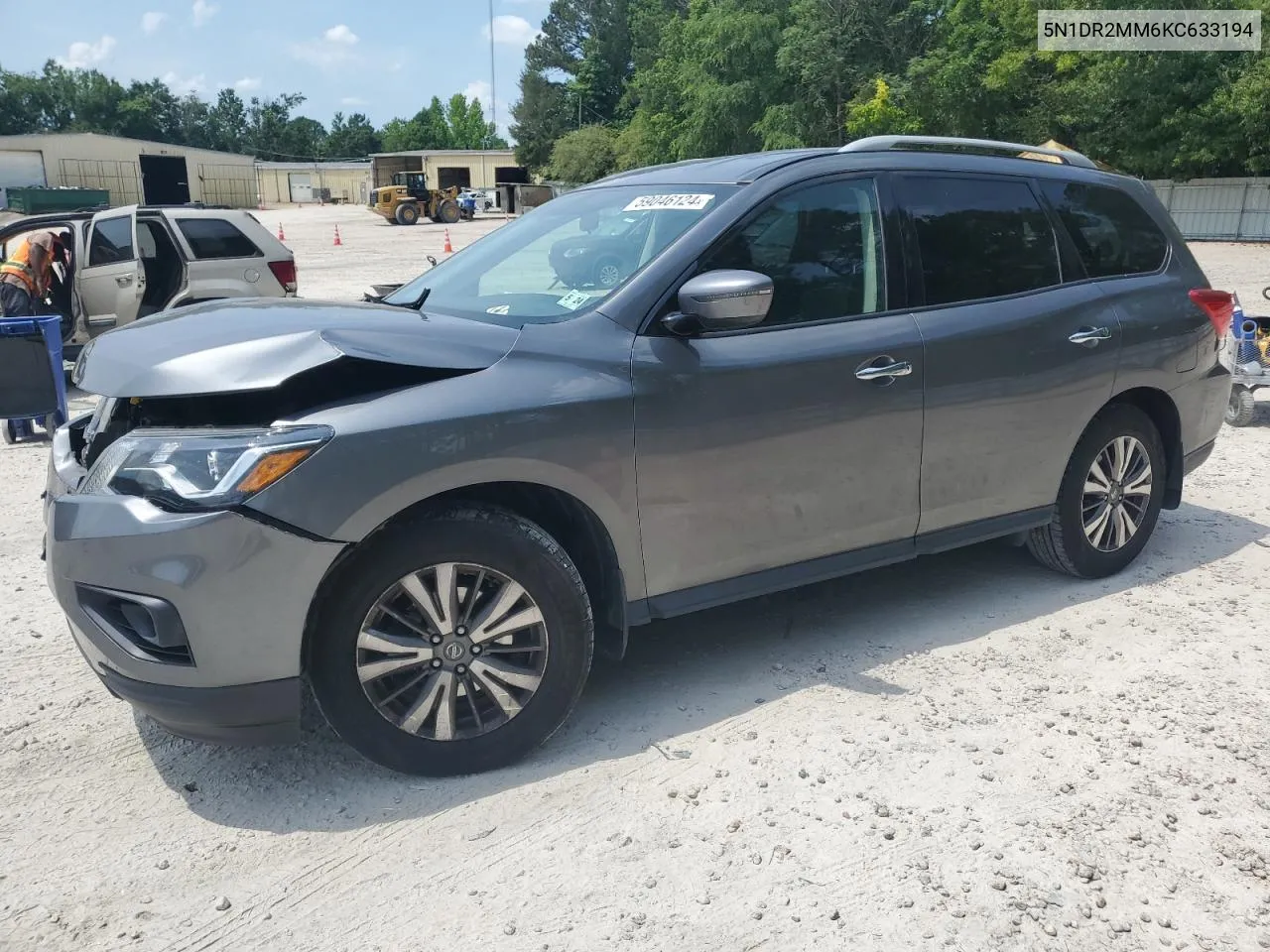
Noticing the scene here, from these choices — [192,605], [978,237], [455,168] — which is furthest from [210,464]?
[455,168]

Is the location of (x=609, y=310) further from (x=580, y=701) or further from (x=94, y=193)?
(x=94, y=193)

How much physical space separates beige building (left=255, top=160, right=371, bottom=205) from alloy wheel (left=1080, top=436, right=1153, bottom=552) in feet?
305

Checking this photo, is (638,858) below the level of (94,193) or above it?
below

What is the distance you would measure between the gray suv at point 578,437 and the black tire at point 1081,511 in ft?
0.06

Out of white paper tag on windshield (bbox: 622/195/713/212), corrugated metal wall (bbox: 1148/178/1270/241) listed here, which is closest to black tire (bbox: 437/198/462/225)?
corrugated metal wall (bbox: 1148/178/1270/241)

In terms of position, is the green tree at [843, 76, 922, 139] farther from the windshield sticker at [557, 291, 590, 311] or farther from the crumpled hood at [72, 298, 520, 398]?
the crumpled hood at [72, 298, 520, 398]

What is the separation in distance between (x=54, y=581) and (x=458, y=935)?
1518 millimetres

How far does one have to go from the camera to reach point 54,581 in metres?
2.84

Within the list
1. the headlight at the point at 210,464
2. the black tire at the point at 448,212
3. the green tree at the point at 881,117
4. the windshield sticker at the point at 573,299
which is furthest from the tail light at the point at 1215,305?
the black tire at the point at 448,212

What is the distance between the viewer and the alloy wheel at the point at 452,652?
288 centimetres

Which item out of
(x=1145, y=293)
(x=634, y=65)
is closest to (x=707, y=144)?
(x=634, y=65)

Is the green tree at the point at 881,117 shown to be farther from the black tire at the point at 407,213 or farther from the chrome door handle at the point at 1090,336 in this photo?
the chrome door handle at the point at 1090,336

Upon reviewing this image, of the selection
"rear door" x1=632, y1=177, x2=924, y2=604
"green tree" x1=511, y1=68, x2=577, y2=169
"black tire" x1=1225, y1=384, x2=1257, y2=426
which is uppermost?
"green tree" x1=511, y1=68, x2=577, y2=169

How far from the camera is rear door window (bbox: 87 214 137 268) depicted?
10211mm
